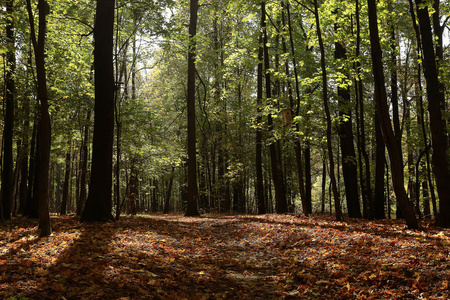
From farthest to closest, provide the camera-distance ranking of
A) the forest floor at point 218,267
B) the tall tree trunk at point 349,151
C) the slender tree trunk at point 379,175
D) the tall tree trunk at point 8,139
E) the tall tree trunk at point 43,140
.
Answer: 1. the tall tree trunk at point 349,151
2. the slender tree trunk at point 379,175
3. the tall tree trunk at point 8,139
4. the tall tree trunk at point 43,140
5. the forest floor at point 218,267

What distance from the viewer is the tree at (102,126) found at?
1003cm

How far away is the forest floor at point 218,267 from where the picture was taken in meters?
4.45

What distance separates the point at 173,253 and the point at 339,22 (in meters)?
12.3

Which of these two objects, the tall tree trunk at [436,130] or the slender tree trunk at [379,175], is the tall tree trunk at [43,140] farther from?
the slender tree trunk at [379,175]

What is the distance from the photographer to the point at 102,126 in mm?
10273

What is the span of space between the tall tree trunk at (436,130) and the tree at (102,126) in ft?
31.8

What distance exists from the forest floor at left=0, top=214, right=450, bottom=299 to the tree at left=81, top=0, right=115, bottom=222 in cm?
142

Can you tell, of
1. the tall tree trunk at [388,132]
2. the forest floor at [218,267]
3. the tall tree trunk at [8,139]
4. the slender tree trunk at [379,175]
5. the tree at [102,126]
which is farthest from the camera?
the slender tree trunk at [379,175]

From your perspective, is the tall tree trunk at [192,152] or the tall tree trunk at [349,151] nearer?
the tall tree trunk at [349,151]

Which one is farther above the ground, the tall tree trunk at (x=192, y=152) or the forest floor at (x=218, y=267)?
the tall tree trunk at (x=192, y=152)

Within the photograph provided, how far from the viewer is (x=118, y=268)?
5.32m

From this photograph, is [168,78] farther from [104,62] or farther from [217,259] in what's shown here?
[217,259]

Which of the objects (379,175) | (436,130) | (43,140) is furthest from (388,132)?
(43,140)

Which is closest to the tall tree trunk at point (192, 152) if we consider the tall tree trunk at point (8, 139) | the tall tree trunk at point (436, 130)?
the tall tree trunk at point (8, 139)
